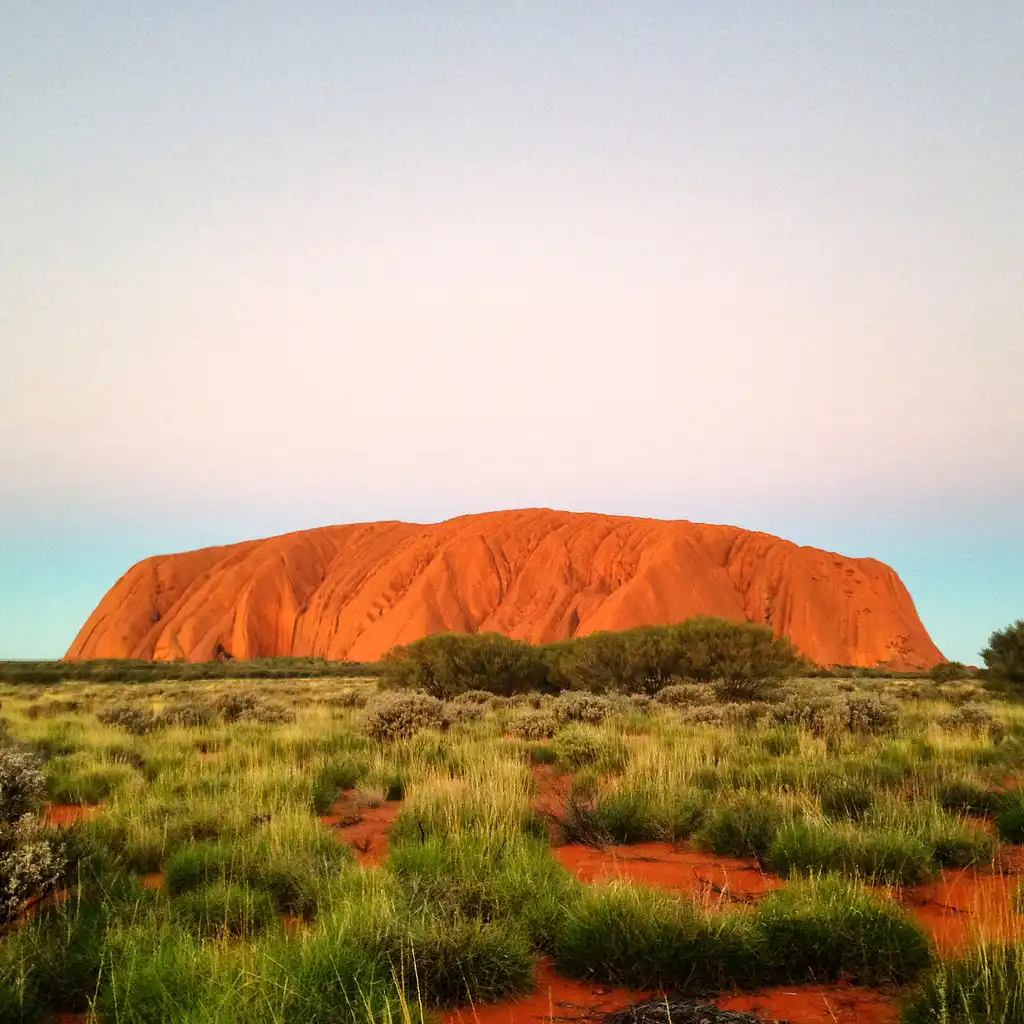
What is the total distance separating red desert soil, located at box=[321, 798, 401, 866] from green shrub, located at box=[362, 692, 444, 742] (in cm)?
430

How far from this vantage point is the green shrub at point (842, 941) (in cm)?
404

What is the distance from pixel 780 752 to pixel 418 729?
18.5ft

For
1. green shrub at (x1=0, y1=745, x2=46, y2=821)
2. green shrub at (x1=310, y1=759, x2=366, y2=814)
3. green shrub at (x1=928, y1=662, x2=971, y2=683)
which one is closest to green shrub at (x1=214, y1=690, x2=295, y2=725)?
green shrub at (x1=310, y1=759, x2=366, y2=814)

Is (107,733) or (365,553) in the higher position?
(365,553)

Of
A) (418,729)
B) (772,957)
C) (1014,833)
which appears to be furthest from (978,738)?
(772,957)

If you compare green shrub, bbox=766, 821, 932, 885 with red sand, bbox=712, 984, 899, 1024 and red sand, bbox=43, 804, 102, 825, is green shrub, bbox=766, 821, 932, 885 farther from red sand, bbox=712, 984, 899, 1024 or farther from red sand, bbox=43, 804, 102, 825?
red sand, bbox=43, 804, 102, 825

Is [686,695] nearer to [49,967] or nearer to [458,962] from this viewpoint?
[458,962]

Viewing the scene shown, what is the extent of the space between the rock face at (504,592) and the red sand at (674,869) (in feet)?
158

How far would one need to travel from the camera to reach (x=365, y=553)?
75062mm

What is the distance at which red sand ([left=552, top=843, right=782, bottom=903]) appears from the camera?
17.7 ft

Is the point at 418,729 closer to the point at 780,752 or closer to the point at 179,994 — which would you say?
the point at 780,752

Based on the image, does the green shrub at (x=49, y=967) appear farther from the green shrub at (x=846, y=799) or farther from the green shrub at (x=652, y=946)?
the green shrub at (x=846, y=799)

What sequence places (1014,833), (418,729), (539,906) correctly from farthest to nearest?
1. (418,729)
2. (1014,833)
3. (539,906)

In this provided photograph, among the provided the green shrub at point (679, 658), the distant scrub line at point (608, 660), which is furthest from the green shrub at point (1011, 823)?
the green shrub at point (679, 658)
